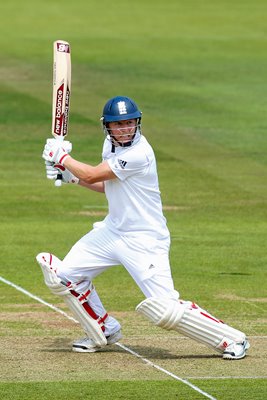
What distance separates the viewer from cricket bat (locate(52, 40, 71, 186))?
11.2 meters

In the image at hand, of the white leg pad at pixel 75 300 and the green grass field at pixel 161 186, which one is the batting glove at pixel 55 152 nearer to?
the white leg pad at pixel 75 300

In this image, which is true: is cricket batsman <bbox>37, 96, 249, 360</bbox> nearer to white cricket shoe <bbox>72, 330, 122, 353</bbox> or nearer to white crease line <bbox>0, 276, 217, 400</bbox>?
white cricket shoe <bbox>72, 330, 122, 353</bbox>

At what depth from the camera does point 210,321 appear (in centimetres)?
1049

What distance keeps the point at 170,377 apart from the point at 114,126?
6.94 ft

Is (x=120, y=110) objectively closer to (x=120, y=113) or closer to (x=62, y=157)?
(x=120, y=113)

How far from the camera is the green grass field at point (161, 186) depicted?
10289mm

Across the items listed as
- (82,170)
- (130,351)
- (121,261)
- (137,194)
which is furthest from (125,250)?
(130,351)

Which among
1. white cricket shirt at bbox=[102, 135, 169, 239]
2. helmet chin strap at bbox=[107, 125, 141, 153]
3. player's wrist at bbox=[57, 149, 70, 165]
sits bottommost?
white cricket shirt at bbox=[102, 135, 169, 239]

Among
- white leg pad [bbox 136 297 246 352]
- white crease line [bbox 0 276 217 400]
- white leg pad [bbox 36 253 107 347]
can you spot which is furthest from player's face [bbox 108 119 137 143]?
white crease line [bbox 0 276 217 400]

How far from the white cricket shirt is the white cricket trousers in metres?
0.08

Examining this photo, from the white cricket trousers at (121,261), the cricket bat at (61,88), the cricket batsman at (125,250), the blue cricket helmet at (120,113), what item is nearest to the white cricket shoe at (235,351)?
the cricket batsman at (125,250)

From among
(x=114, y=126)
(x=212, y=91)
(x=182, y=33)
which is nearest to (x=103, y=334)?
(x=114, y=126)

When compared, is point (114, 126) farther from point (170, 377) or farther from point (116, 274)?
point (116, 274)

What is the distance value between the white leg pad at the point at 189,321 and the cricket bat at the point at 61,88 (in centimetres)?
178
